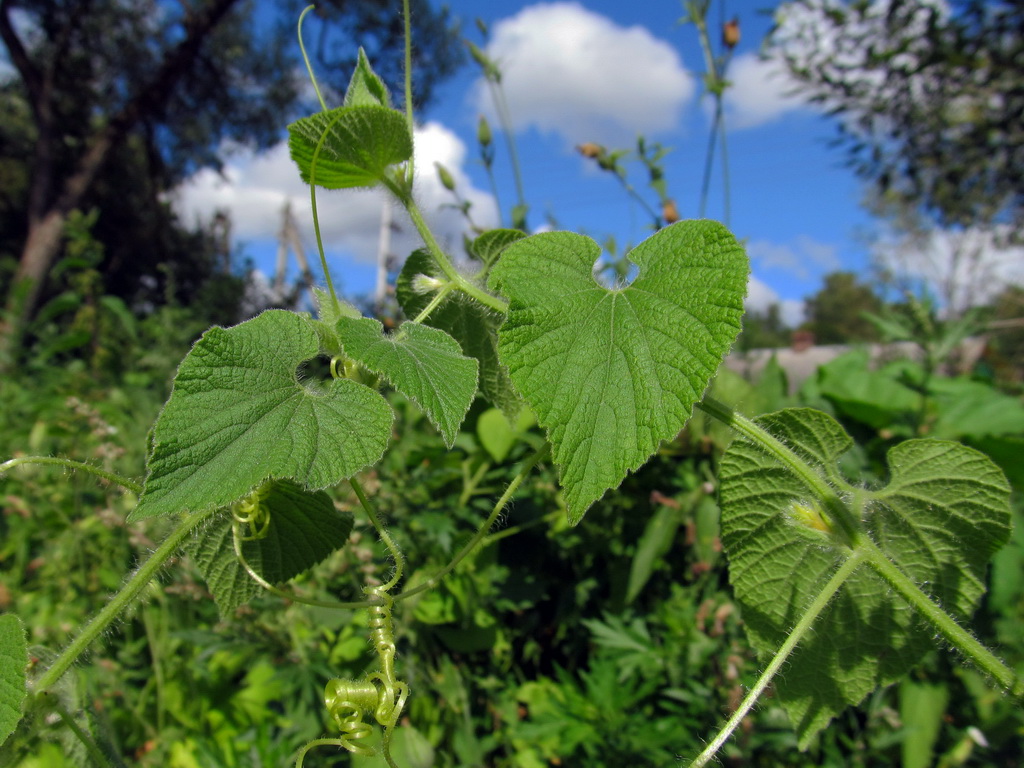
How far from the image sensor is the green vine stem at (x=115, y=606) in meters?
0.46

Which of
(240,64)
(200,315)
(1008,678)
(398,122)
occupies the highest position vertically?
(240,64)

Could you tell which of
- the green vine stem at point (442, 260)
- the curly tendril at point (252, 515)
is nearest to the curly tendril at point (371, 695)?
the curly tendril at point (252, 515)

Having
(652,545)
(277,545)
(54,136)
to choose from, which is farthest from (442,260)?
(54,136)

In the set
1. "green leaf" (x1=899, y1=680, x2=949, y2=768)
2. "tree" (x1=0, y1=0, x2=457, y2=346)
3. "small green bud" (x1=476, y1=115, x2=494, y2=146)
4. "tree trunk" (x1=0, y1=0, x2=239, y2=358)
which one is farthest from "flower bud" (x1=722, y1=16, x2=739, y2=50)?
"tree trunk" (x1=0, y1=0, x2=239, y2=358)

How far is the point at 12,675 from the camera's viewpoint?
0.43m

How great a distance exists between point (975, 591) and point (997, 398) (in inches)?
38.6

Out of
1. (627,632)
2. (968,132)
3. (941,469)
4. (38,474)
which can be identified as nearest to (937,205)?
(968,132)

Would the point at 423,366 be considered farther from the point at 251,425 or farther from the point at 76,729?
the point at 76,729

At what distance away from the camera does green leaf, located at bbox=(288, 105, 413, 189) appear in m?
0.50

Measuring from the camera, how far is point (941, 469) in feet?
1.77

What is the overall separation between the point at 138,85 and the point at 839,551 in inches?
453

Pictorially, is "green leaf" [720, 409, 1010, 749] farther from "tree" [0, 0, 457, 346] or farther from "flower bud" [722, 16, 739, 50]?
"tree" [0, 0, 457, 346]

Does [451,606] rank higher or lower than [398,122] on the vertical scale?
lower

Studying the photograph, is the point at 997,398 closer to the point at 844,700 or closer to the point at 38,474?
the point at 844,700
